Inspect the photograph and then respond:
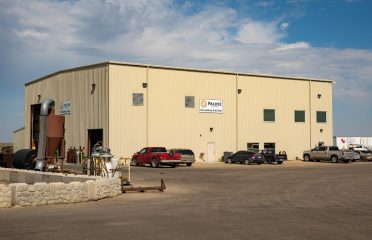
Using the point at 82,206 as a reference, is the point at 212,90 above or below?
above

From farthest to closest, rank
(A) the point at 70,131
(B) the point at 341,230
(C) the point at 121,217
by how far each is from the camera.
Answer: (A) the point at 70,131, (C) the point at 121,217, (B) the point at 341,230

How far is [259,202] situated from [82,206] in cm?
550

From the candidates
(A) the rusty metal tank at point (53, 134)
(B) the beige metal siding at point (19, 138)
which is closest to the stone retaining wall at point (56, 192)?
(A) the rusty metal tank at point (53, 134)

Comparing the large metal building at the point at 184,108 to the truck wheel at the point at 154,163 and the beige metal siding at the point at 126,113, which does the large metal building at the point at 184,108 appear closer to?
the beige metal siding at the point at 126,113

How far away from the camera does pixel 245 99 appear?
2176 inches

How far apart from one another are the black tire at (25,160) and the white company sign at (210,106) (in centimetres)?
2175

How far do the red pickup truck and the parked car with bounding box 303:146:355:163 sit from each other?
704 inches

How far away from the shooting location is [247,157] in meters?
48.3

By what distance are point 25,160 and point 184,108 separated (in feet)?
68.9

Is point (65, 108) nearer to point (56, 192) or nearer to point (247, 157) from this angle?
point (247, 157)

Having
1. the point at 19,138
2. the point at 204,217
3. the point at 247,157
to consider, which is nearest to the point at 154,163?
the point at 247,157

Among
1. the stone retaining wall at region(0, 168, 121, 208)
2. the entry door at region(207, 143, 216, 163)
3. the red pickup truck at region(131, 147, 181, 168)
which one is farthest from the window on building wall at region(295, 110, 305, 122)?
the stone retaining wall at region(0, 168, 121, 208)

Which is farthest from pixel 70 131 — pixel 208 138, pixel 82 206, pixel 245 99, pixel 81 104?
pixel 82 206

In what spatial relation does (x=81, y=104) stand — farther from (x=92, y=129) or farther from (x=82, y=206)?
(x=82, y=206)
